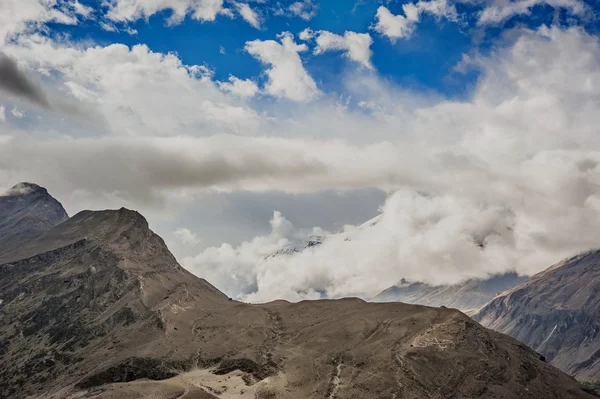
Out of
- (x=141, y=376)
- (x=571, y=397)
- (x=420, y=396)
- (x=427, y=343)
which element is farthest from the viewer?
(x=141, y=376)

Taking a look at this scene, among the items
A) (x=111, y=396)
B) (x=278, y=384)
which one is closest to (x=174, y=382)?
(x=111, y=396)

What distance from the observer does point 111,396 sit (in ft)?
526

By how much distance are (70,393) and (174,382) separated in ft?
141

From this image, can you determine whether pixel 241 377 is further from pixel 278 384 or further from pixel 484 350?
pixel 484 350

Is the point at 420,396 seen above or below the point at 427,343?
below

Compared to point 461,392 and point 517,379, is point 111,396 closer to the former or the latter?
point 461,392

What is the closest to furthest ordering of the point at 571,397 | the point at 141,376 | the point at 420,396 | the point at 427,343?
the point at 420,396, the point at 571,397, the point at 427,343, the point at 141,376

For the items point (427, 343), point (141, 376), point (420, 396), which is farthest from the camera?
point (141, 376)

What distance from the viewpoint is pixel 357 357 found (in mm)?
181250

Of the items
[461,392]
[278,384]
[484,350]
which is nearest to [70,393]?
[278,384]

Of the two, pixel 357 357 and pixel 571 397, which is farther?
pixel 357 357

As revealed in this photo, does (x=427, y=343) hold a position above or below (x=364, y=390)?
above

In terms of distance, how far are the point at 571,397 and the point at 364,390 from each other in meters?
68.7

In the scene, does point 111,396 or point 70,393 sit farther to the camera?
point 70,393
